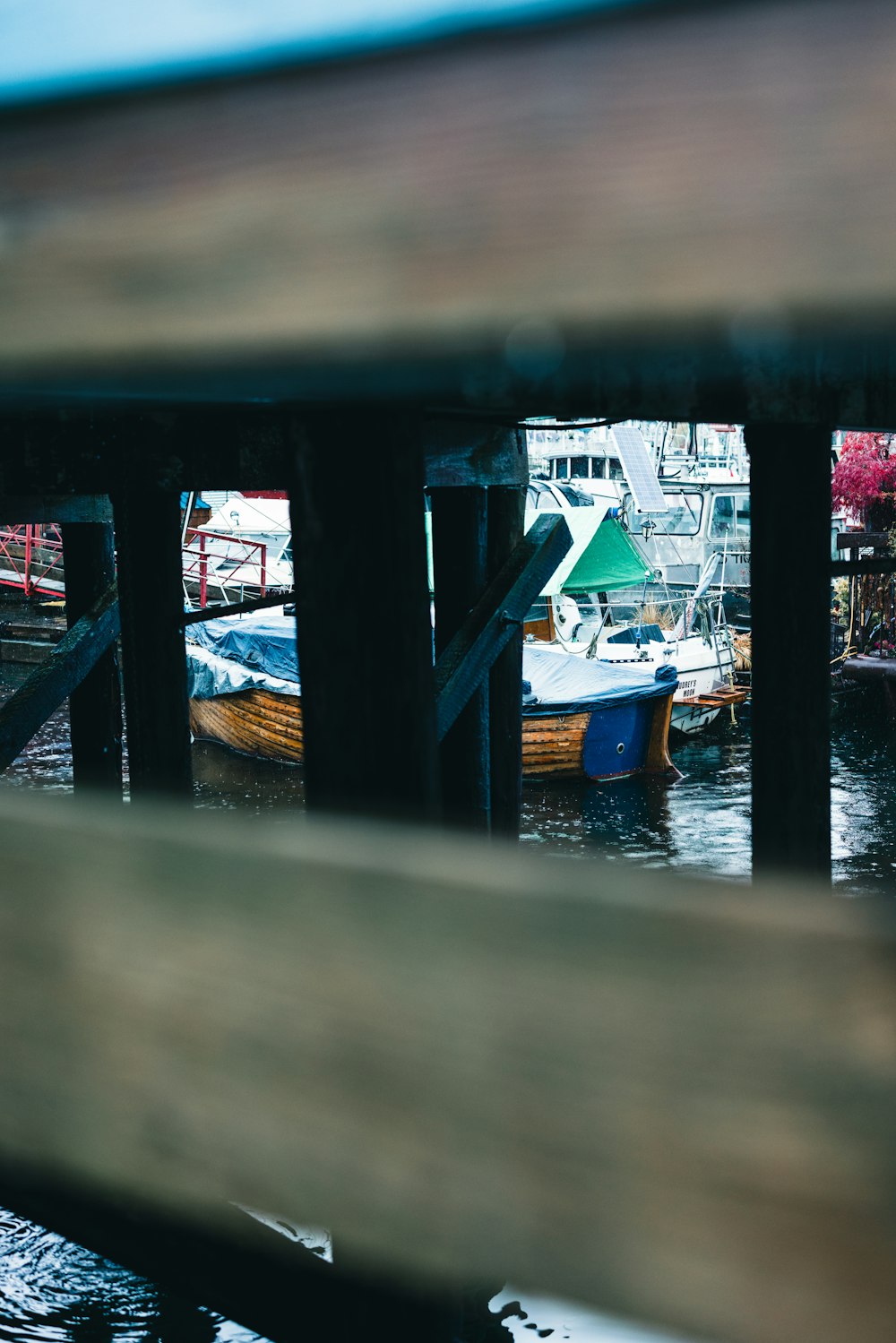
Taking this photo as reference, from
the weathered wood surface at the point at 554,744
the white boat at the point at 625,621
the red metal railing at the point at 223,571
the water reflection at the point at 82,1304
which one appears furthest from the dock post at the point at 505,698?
the red metal railing at the point at 223,571

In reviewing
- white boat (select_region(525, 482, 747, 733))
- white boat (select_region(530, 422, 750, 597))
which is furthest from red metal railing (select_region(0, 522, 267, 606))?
white boat (select_region(530, 422, 750, 597))

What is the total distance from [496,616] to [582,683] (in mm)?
11884

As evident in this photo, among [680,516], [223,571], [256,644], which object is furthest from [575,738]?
[680,516]

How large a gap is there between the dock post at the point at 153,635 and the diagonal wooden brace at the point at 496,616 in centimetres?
109

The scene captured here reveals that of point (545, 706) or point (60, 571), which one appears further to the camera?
point (60, 571)

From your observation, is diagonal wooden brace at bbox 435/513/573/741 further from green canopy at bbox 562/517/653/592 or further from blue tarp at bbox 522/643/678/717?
green canopy at bbox 562/517/653/592

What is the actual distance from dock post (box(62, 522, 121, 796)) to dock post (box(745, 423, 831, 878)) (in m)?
3.13

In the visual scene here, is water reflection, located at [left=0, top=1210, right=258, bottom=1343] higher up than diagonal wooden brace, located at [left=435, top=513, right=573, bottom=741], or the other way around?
diagonal wooden brace, located at [left=435, top=513, right=573, bottom=741]

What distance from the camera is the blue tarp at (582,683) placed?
16797 mm

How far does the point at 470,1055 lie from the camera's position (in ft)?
1.78

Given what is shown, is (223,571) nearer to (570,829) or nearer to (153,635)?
(570,829)

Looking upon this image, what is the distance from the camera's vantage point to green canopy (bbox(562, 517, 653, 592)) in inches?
878

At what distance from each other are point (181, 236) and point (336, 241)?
7 cm

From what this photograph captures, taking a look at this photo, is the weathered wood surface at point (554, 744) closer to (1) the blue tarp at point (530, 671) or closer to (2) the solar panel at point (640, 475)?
(1) the blue tarp at point (530, 671)
